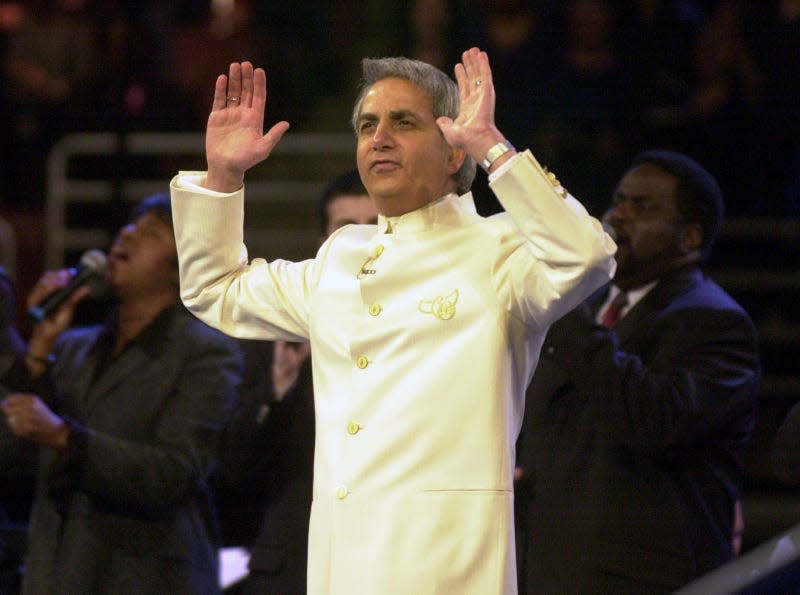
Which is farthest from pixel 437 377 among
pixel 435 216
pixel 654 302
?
pixel 654 302

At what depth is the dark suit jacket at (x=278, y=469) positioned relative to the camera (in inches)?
145

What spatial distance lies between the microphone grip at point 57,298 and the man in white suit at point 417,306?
1189mm

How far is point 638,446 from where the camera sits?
11.4 ft

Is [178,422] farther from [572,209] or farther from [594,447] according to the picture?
Answer: [572,209]

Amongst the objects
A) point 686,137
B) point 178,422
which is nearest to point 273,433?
point 178,422

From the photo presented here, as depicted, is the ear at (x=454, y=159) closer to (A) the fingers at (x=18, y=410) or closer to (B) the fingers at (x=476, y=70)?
(B) the fingers at (x=476, y=70)

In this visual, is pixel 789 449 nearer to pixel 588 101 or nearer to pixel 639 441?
pixel 639 441

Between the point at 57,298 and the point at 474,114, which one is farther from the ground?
the point at 474,114

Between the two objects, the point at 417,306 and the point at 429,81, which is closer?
the point at 417,306

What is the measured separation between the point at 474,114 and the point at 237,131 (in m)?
0.55

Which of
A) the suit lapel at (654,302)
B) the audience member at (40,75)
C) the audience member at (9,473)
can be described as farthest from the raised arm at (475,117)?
the audience member at (40,75)

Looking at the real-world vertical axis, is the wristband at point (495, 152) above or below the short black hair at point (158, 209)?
below

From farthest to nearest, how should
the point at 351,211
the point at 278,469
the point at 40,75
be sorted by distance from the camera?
the point at 40,75 → the point at 351,211 → the point at 278,469

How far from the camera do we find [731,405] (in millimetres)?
3529
